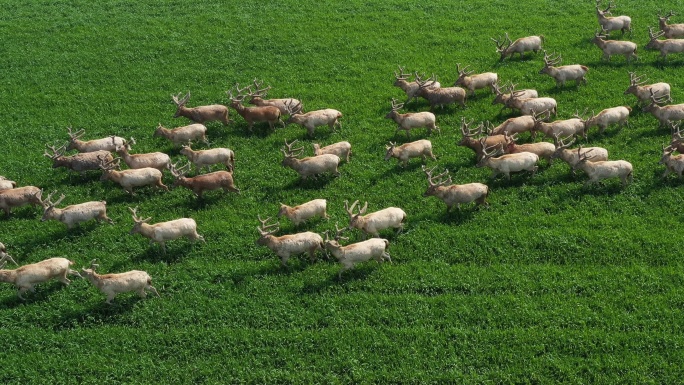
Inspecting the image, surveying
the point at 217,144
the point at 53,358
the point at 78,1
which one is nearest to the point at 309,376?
the point at 53,358

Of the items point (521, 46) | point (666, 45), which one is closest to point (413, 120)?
point (521, 46)

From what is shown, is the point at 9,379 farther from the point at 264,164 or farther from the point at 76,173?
the point at 264,164

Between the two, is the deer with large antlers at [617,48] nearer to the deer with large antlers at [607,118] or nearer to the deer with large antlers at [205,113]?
the deer with large antlers at [607,118]

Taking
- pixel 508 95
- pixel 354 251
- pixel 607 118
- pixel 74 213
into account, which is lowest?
pixel 354 251

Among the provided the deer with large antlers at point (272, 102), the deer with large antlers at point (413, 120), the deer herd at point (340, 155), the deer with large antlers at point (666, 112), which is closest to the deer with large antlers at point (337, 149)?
the deer herd at point (340, 155)

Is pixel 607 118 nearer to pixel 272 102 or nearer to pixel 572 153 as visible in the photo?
pixel 572 153

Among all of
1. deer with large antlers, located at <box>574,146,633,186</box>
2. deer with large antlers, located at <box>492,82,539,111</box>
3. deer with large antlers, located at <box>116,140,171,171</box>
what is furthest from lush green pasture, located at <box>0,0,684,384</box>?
deer with large antlers, located at <box>116,140,171,171</box>
